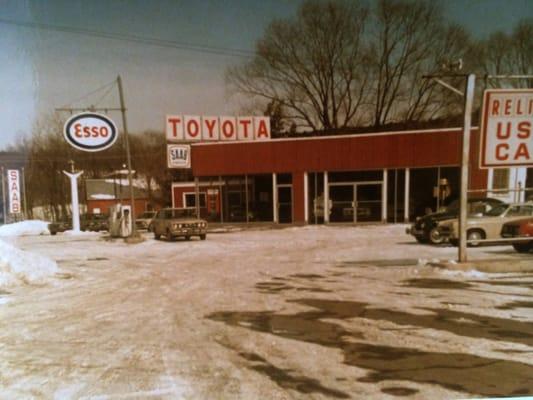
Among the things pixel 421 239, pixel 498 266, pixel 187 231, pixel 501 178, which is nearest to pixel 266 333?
pixel 498 266

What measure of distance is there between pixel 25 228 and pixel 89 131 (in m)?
1.02

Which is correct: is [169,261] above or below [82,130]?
below

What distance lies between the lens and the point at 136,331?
264 cm

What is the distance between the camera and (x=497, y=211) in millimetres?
6148

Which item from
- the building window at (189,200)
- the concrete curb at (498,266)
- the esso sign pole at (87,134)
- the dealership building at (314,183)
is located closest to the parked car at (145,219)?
the building window at (189,200)

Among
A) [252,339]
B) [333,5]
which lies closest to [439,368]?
[252,339]

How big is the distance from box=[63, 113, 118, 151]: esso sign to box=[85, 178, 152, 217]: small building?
437 mm

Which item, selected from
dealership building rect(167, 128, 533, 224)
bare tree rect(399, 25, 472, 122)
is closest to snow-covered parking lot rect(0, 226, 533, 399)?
bare tree rect(399, 25, 472, 122)

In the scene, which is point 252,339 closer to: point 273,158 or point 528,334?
point 528,334

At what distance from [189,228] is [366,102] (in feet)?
22.8

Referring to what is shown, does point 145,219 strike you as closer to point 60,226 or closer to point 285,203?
point 285,203

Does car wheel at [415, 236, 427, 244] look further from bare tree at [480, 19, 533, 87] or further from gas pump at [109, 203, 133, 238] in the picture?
gas pump at [109, 203, 133, 238]

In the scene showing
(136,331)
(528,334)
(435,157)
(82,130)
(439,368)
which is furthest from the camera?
(435,157)

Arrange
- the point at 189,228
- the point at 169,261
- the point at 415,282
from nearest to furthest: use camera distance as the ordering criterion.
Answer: the point at 415,282 → the point at 169,261 → the point at 189,228
